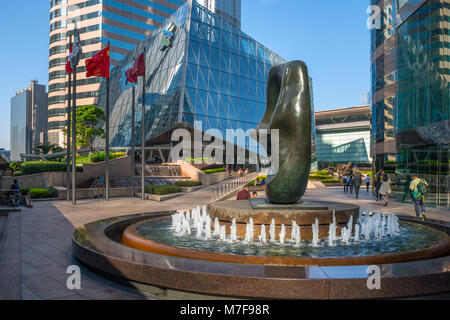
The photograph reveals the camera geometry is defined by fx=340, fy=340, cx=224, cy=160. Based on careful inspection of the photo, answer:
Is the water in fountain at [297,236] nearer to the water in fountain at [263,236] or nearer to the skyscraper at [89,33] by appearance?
the water in fountain at [263,236]

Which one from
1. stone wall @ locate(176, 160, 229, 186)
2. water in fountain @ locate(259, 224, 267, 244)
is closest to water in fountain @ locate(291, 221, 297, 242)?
water in fountain @ locate(259, 224, 267, 244)

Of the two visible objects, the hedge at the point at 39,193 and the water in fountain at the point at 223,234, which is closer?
the water in fountain at the point at 223,234

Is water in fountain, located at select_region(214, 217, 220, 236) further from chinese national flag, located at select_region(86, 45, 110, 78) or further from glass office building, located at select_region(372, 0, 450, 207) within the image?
glass office building, located at select_region(372, 0, 450, 207)

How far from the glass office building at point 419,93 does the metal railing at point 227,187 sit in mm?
12092

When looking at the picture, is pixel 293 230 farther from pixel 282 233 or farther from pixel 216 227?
pixel 216 227

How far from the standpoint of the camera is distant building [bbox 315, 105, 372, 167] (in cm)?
8025

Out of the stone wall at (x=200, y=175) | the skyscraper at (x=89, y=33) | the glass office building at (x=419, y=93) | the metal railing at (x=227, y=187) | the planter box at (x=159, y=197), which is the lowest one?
the planter box at (x=159, y=197)

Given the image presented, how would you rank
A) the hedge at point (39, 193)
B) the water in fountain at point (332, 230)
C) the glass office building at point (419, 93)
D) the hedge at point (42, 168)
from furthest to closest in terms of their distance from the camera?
the hedge at point (42, 168) → the hedge at point (39, 193) → the glass office building at point (419, 93) → the water in fountain at point (332, 230)

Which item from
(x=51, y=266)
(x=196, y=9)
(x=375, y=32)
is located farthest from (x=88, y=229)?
(x=196, y=9)

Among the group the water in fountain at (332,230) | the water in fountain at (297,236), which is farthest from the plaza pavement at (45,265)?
the water in fountain at (332,230)

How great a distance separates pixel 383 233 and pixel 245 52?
51.8 m

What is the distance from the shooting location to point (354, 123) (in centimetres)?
8138

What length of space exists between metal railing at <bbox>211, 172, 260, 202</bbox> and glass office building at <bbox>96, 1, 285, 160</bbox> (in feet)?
43.1

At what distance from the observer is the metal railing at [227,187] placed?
2294 centimetres
